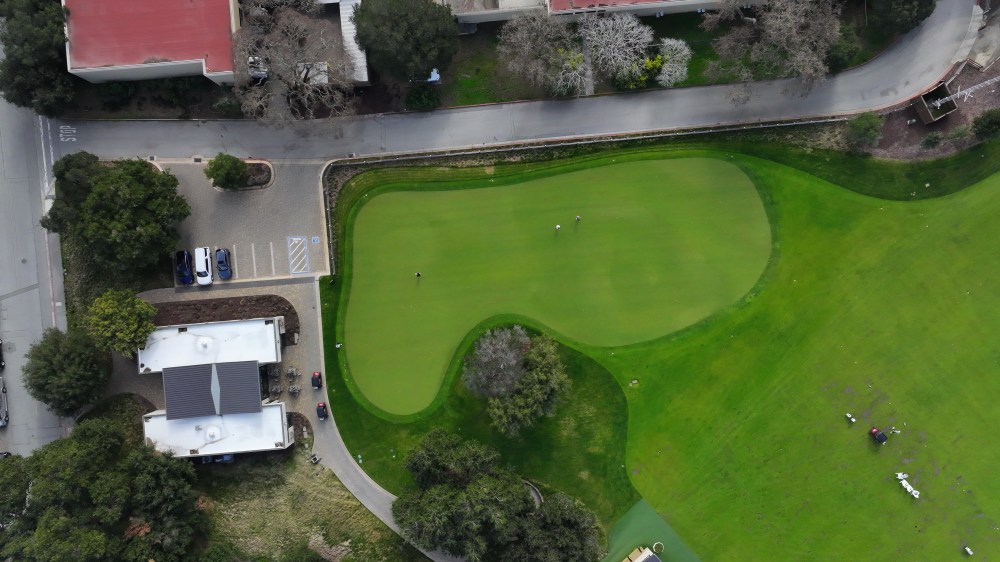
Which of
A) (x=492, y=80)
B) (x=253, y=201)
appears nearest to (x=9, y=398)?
(x=253, y=201)

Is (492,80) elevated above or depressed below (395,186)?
above

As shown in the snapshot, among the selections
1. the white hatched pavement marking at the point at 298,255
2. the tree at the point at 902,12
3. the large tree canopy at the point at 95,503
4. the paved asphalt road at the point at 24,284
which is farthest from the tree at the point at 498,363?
the tree at the point at 902,12

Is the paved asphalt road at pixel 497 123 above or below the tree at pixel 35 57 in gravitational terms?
below

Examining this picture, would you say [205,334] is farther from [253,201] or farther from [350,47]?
[350,47]

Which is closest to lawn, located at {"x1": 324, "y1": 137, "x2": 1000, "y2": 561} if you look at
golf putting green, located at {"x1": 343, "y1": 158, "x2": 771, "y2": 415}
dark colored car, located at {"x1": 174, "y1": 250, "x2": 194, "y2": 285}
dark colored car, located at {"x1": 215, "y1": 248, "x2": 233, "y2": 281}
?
golf putting green, located at {"x1": 343, "y1": 158, "x2": 771, "y2": 415}

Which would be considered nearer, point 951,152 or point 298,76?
point 298,76

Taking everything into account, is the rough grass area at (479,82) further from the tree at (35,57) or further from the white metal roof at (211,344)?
the tree at (35,57)

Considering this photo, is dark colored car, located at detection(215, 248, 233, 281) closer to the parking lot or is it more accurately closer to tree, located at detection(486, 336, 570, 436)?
the parking lot
